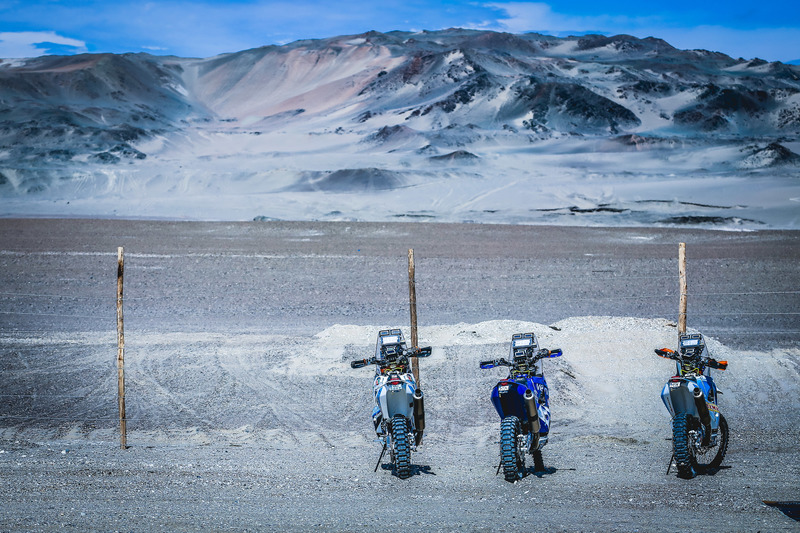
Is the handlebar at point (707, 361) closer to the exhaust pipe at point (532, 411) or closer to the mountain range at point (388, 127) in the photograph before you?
the exhaust pipe at point (532, 411)

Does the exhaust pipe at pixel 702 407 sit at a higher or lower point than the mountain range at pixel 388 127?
lower

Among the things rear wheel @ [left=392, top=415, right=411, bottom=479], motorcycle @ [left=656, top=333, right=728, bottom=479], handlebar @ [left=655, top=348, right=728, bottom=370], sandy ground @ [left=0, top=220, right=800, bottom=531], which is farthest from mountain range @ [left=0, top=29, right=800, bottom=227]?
rear wheel @ [left=392, top=415, right=411, bottom=479]

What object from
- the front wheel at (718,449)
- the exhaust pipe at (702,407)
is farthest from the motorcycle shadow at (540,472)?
the exhaust pipe at (702,407)

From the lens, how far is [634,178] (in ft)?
187

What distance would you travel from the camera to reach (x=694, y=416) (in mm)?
7359

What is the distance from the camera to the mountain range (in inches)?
2036

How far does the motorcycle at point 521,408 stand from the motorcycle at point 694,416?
3.79 feet

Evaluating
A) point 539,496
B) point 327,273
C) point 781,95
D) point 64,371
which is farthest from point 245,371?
point 781,95

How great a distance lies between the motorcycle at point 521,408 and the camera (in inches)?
282

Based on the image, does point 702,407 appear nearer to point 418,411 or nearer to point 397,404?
point 418,411

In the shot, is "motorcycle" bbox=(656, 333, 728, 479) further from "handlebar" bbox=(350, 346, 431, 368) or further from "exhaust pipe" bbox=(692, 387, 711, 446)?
"handlebar" bbox=(350, 346, 431, 368)

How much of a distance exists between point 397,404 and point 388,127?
7302 cm

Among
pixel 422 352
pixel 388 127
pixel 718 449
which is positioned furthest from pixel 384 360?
pixel 388 127

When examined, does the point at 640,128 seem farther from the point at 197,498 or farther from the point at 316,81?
the point at 197,498
